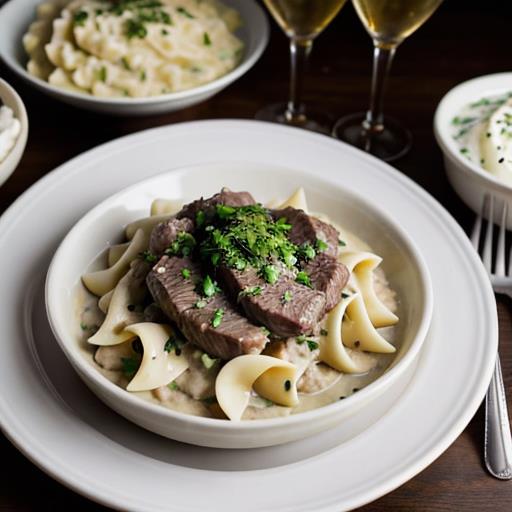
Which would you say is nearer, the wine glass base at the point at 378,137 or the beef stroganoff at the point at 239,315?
the beef stroganoff at the point at 239,315

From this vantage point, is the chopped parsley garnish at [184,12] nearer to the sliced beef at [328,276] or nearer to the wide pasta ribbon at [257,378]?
the sliced beef at [328,276]

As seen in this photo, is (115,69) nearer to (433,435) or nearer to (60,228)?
(60,228)

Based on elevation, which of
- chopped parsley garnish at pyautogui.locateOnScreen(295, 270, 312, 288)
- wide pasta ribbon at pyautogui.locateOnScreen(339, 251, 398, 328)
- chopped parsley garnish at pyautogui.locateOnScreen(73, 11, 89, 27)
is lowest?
wide pasta ribbon at pyautogui.locateOnScreen(339, 251, 398, 328)

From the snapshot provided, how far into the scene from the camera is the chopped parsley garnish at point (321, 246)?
9.28ft

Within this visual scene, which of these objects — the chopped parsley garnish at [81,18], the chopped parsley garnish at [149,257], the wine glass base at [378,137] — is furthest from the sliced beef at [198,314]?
the chopped parsley garnish at [81,18]

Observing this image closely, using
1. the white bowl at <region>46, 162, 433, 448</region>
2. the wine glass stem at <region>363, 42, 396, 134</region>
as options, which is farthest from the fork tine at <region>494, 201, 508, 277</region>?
the wine glass stem at <region>363, 42, 396, 134</region>

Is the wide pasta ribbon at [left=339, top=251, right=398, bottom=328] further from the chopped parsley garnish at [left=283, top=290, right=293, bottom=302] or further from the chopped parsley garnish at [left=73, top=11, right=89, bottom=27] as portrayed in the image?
the chopped parsley garnish at [left=73, top=11, right=89, bottom=27]

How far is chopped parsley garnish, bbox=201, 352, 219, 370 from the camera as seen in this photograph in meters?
2.57

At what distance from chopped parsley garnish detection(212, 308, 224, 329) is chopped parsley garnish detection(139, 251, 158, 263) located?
381 mm

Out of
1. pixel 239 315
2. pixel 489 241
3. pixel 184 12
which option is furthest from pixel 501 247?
pixel 184 12

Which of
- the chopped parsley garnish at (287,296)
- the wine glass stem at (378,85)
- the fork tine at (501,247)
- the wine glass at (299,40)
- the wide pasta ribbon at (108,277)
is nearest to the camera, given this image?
the chopped parsley garnish at (287,296)

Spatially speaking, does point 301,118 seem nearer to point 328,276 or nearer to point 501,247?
point 501,247

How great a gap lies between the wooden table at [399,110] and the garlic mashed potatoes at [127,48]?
226 millimetres

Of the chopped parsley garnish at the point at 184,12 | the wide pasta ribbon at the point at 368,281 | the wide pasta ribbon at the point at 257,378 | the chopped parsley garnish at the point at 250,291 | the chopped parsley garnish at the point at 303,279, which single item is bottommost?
the wide pasta ribbon at the point at 368,281
